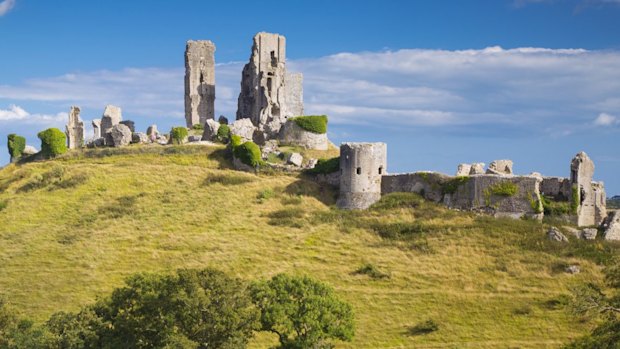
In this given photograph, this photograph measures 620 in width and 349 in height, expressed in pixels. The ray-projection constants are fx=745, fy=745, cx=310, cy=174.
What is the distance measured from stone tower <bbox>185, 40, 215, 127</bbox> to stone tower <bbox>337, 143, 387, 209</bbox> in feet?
88.9

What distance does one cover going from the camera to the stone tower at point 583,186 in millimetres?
53250

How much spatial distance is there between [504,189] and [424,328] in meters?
18.2

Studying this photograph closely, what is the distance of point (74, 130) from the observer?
75.9m

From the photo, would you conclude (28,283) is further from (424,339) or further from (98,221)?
(424,339)

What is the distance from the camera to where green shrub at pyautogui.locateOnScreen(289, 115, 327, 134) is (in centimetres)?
6994

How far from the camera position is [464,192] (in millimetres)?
56188

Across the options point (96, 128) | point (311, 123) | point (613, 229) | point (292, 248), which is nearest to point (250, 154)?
point (311, 123)

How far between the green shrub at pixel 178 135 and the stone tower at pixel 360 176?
19.2 metres

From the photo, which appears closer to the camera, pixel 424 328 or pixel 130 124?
pixel 424 328

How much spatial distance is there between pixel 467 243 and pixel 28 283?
2848 centimetres

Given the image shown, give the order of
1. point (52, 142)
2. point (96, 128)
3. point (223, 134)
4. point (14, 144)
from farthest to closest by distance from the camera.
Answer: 1. point (96, 128)
2. point (14, 144)
3. point (223, 134)
4. point (52, 142)

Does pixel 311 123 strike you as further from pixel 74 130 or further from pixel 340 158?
pixel 74 130

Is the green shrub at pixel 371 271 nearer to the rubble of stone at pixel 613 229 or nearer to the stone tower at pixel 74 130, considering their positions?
the rubble of stone at pixel 613 229

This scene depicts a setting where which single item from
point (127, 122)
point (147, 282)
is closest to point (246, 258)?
point (147, 282)
